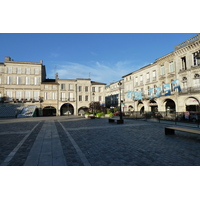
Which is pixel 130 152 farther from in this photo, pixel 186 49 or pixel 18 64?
pixel 18 64

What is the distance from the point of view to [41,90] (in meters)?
36.2

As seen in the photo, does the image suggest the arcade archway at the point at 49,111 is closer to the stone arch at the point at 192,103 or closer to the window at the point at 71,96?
the window at the point at 71,96

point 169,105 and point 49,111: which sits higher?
point 169,105

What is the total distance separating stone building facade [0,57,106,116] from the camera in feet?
111

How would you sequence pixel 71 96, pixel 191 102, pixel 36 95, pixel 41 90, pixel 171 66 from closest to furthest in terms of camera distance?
pixel 191 102 → pixel 171 66 → pixel 36 95 → pixel 41 90 → pixel 71 96

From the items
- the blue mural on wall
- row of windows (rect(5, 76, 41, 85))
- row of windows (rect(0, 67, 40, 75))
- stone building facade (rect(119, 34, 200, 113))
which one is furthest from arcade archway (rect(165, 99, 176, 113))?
row of windows (rect(0, 67, 40, 75))

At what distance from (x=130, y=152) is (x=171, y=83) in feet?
74.3

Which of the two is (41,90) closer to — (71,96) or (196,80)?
(71,96)

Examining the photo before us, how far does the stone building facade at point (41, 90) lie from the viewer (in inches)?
1330

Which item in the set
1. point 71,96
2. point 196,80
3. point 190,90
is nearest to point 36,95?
point 71,96

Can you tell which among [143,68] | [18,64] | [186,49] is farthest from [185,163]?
[18,64]

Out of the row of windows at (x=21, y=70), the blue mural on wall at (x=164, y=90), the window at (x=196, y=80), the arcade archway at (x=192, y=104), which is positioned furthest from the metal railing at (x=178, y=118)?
the row of windows at (x=21, y=70)

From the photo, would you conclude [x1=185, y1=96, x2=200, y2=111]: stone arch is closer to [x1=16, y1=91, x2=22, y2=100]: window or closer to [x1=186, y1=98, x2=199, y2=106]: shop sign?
[x1=186, y1=98, x2=199, y2=106]: shop sign

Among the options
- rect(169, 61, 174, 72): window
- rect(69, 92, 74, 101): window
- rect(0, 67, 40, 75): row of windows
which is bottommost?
rect(69, 92, 74, 101): window
